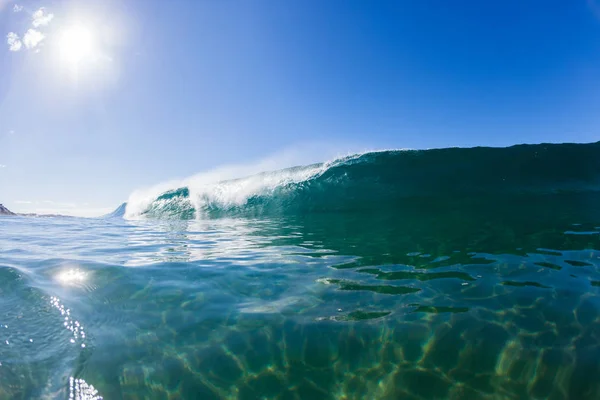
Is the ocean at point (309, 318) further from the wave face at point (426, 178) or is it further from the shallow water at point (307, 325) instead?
the wave face at point (426, 178)

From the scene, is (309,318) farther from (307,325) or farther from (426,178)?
(426,178)

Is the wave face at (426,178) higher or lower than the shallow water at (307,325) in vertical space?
higher

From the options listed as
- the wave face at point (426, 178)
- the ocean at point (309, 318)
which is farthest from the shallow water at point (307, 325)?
the wave face at point (426, 178)

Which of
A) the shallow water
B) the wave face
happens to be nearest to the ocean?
the shallow water

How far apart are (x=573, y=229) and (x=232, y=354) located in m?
8.17

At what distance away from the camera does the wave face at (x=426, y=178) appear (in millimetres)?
13156

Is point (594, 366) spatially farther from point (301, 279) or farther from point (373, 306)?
point (301, 279)

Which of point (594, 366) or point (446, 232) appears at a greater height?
point (446, 232)

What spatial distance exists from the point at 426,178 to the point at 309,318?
12.7m

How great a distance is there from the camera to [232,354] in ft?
8.74

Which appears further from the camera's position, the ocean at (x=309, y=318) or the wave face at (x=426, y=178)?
the wave face at (x=426, y=178)

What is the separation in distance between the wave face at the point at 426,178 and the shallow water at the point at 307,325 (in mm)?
8447

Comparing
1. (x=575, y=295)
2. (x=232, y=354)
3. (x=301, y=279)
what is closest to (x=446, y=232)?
(x=575, y=295)

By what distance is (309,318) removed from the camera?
10.0 feet
